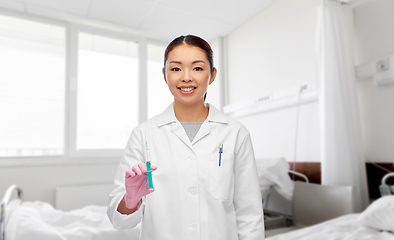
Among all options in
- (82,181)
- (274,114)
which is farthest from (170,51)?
(82,181)

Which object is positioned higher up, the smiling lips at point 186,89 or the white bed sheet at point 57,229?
the smiling lips at point 186,89

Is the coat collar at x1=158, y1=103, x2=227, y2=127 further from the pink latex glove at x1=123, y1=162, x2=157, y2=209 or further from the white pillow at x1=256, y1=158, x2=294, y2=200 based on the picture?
the white pillow at x1=256, y1=158, x2=294, y2=200

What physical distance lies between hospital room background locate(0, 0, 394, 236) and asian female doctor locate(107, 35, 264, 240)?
5.58ft

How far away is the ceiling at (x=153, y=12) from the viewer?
126 inches

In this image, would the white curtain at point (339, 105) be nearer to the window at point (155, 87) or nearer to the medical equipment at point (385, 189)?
the medical equipment at point (385, 189)

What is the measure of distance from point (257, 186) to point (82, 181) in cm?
302

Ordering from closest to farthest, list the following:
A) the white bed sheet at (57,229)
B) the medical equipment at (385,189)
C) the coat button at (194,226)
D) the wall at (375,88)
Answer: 1. the coat button at (194,226)
2. the white bed sheet at (57,229)
3. the medical equipment at (385,189)
4. the wall at (375,88)

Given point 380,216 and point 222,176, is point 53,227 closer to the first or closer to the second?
point 222,176

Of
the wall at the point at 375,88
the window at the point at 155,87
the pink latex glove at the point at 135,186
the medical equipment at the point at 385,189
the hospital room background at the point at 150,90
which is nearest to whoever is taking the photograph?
the pink latex glove at the point at 135,186

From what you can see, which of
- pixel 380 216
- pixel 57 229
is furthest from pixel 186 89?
pixel 380 216

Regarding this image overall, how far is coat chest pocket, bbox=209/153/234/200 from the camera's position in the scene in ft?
2.71

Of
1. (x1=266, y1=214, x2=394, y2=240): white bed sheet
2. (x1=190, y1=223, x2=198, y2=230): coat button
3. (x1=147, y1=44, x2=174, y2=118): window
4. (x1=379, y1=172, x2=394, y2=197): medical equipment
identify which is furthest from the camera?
(x1=147, y1=44, x2=174, y2=118): window

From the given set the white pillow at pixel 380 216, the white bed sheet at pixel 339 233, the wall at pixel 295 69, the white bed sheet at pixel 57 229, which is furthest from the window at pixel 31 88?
the white pillow at pixel 380 216

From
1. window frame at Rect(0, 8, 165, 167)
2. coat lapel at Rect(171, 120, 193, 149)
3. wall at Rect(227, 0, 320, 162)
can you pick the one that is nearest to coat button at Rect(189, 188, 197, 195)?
→ coat lapel at Rect(171, 120, 193, 149)
